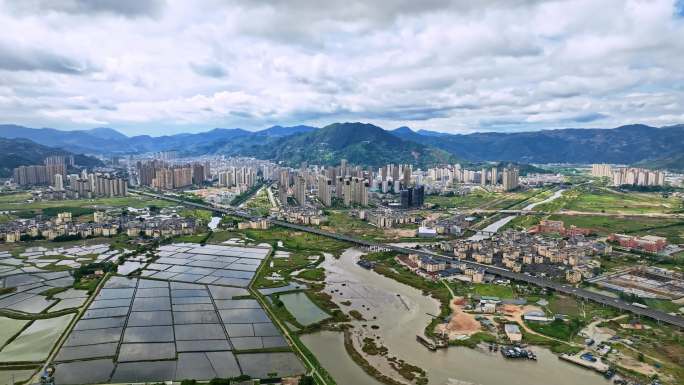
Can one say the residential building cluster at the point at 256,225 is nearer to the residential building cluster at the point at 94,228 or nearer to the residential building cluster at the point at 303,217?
the residential building cluster at the point at 303,217

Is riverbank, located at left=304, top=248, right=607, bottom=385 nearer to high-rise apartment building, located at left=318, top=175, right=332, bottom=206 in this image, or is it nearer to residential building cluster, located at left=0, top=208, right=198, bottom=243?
residential building cluster, located at left=0, top=208, right=198, bottom=243

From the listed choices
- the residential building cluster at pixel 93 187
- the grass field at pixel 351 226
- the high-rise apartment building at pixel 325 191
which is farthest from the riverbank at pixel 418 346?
the residential building cluster at pixel 93 187

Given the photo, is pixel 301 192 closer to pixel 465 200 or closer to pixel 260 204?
pixel 260 204

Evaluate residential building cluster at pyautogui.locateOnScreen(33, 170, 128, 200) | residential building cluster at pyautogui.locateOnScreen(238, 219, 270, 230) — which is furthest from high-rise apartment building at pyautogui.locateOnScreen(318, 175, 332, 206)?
residential building cluster at pyautogui.locateOnScreen(33, 170, 128, 200)

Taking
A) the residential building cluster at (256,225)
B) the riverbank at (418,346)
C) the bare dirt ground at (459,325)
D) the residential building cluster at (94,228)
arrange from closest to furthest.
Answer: the riverbank at (418,346)
the bare dirt ground at (459,325)
the residential building cluster at (94,228)
the residential building cluster at (256,225)

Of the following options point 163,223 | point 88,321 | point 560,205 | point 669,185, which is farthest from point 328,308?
point 669,185
